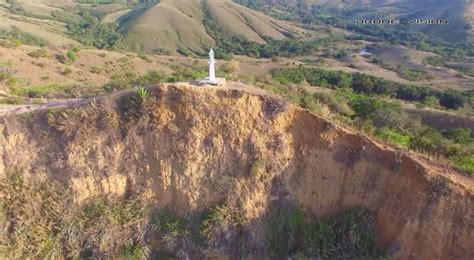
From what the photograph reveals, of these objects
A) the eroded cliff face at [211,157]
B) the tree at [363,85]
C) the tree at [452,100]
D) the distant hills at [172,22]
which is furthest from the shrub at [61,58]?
the tree at [452,100]

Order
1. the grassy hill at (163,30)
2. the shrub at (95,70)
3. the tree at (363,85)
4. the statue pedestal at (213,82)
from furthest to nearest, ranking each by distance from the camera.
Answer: the grassy hill at (163,30), the tree at (363,85), the shrub at (95,70), the statue pedestal at (213,82)

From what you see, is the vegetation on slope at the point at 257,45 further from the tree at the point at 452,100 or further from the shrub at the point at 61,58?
the tree at the point at 452,100

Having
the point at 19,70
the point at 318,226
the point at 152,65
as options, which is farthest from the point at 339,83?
the point at 318,226

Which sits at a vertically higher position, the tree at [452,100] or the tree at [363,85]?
the tree at [363,85]

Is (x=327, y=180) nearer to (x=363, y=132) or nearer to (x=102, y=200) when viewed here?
(x=363, y=132)

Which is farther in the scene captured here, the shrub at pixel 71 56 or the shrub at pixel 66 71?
the shrub at pixel 71 56

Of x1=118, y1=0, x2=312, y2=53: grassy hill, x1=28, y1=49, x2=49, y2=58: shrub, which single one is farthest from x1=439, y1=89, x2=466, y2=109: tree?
x1=118, y1=0, x2=312, y2=53: grassy hill

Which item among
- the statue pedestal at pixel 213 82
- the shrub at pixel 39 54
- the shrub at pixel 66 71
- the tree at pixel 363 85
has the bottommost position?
the tree at pixel 363 85

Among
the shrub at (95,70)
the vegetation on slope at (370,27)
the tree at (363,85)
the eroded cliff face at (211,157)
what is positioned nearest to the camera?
the eroded cliff face at (211,157)

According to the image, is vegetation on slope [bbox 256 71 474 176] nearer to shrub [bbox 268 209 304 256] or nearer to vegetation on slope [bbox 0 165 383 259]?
vegetation on slope [bbox 0 165 383 259]
